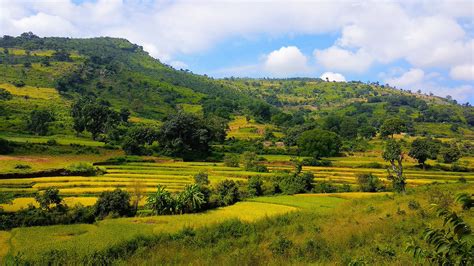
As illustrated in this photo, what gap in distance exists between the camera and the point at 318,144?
291 feet

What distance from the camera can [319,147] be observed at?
291 feet

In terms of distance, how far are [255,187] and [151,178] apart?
1516 centimetres

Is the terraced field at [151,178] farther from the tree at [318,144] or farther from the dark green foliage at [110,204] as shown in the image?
the tree at [318,144]

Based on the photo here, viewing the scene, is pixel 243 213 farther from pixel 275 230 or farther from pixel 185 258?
pixel 185 258

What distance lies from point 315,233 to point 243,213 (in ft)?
50.8

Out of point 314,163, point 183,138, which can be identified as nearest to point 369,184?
point 314,163

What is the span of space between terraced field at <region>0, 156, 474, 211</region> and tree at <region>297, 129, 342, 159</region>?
9.78 metres

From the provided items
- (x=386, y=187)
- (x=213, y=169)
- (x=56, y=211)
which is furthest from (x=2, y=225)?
(x=386, y=187)

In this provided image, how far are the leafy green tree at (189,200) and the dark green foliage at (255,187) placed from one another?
11.1 m

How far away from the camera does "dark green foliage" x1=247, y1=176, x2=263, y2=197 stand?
48.8m

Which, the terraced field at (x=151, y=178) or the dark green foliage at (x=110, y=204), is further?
the terraced field at (x=151, y=178)

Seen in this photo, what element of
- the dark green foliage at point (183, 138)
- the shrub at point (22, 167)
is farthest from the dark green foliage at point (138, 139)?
the shrub at point (22, 167)

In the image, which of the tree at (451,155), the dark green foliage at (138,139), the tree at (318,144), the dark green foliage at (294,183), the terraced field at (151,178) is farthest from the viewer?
the tree at (318,144)

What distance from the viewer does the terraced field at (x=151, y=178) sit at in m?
41.5
